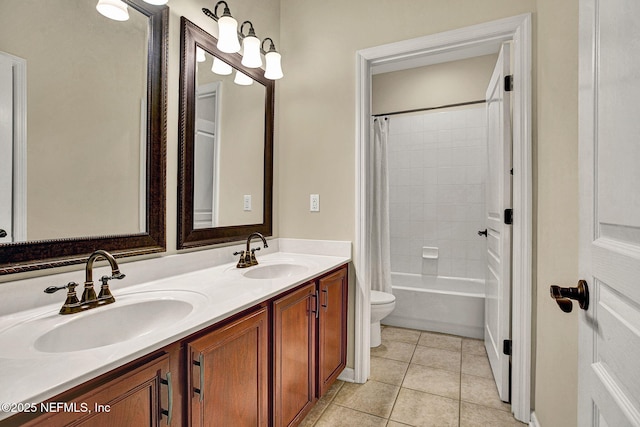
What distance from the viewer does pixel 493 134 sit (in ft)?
7.12

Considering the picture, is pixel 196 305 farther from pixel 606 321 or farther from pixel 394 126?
pixel 394 126

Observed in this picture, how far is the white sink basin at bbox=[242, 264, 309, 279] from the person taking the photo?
1817 millimetres

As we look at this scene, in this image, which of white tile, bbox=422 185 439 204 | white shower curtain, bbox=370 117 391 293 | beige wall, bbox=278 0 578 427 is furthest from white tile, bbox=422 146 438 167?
beige wall, bbox=278 0 578 427

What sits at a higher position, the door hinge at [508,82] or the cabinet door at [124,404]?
the door hinge at [508,82]

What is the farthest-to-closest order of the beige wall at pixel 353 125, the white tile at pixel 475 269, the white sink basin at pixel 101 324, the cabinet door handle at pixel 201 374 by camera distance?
the white tile at pixel 475 269, the beige wall at pixel 353 125, the cabinet door handle at pixel 201 374, the white sink basin at pixel 101 324

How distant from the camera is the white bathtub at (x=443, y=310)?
109 inches

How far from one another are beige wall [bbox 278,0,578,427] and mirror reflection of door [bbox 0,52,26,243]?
144 cm

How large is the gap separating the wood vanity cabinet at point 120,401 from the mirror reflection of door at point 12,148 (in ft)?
2.08

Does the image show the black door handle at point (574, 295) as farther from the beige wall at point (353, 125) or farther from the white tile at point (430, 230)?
the white tile at point (430, 230)

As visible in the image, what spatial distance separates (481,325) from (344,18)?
8.51 feet

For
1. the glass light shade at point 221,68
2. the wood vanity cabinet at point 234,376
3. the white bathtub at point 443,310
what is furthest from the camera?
the white bathtub at point 443,310

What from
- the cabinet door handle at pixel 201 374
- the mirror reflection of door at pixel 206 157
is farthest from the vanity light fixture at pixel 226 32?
the cabinet door handle at pixel 201 374

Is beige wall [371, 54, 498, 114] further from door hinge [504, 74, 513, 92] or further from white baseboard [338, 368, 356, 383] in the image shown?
white baseboard [338, 368, 356, 383]

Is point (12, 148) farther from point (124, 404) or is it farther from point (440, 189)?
point (440, 189)
